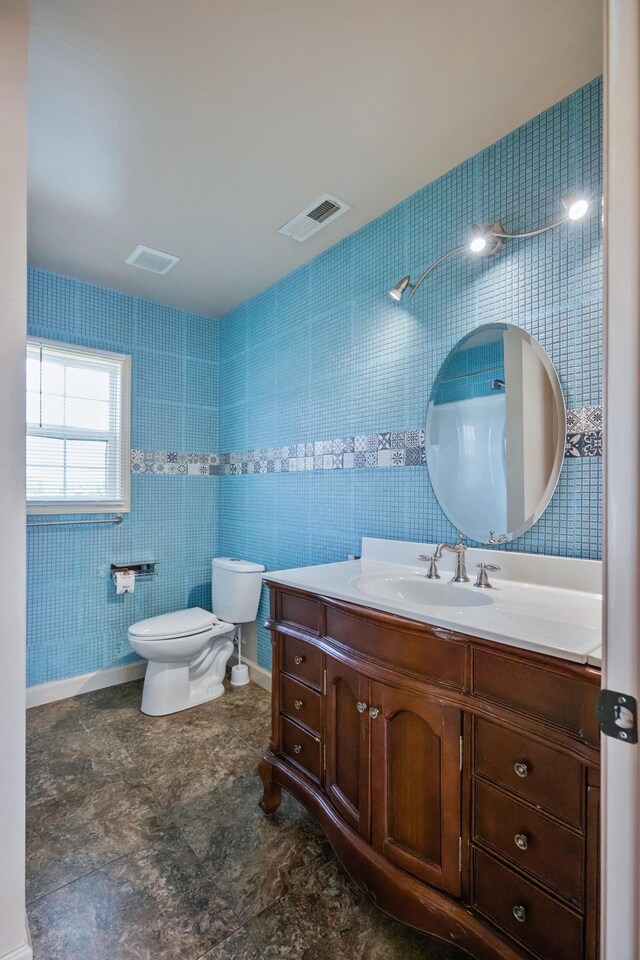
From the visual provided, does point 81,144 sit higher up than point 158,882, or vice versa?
point 81,144

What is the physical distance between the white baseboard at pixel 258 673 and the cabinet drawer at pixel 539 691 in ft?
6.48

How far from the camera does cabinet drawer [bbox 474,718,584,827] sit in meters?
0.85

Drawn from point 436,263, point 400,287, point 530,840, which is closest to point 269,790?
point 530,840

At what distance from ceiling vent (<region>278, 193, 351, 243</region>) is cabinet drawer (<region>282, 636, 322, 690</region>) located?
1.82 metres

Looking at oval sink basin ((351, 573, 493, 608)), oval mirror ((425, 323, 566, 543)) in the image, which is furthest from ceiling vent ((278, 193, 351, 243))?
oval sink basin ((351, 573, 493, 608))

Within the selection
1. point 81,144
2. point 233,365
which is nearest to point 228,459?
point 233,365

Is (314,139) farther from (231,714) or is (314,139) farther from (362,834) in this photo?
(231,714)

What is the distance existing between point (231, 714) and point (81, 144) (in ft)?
8.80

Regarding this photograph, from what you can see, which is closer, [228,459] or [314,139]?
[314,139]

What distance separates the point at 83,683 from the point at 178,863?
1543 mm

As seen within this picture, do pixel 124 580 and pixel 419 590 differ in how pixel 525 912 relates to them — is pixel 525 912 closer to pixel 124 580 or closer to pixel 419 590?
pixel 419 590

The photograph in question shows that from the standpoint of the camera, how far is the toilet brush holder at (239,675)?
2.78 metres

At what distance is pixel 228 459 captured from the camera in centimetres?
316

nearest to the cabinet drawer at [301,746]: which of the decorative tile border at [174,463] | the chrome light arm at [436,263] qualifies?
the chrome light arm at [436,263]
